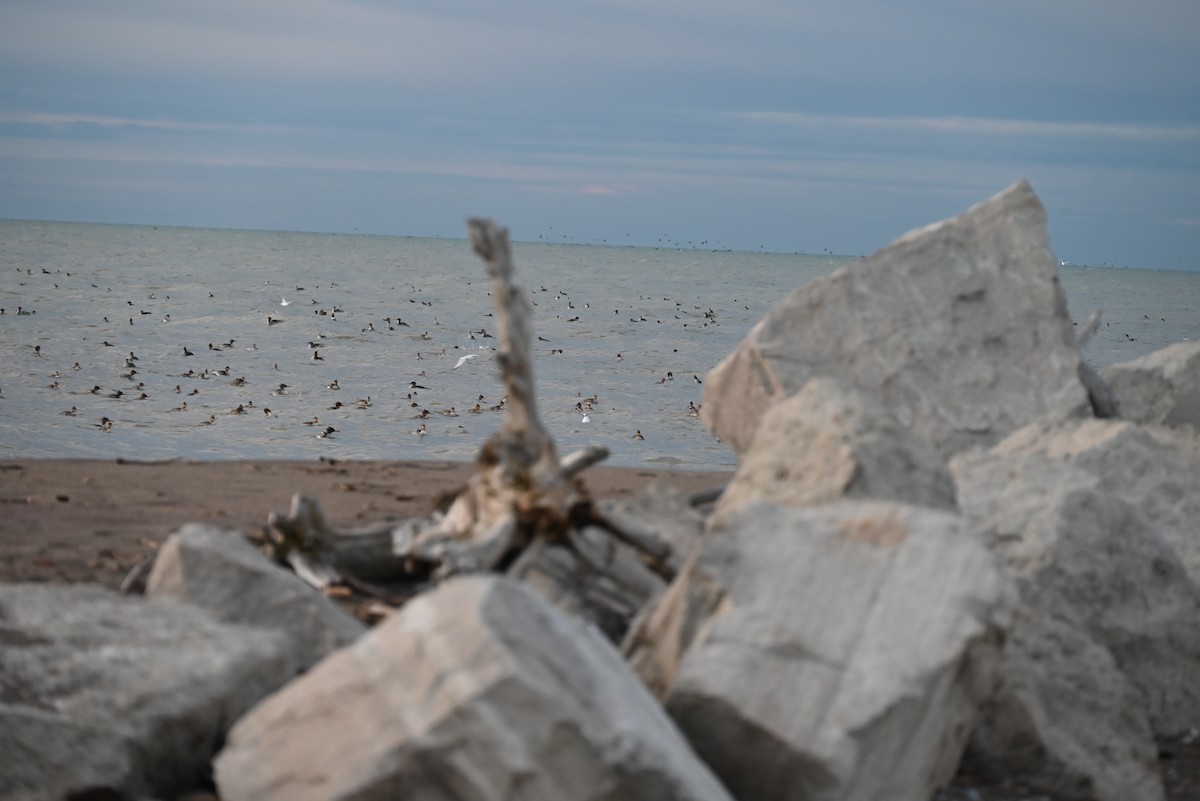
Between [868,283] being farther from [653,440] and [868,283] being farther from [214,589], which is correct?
[653,440]

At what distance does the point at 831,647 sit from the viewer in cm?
338

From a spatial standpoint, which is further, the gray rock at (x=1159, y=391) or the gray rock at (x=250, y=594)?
the gray rock at (x=1159, y=391)

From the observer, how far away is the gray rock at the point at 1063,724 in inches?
163

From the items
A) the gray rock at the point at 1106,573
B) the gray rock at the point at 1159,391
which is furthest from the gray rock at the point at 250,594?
the gray rock at the point at 1159,391

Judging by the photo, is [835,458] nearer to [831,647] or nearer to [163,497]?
[831,647]

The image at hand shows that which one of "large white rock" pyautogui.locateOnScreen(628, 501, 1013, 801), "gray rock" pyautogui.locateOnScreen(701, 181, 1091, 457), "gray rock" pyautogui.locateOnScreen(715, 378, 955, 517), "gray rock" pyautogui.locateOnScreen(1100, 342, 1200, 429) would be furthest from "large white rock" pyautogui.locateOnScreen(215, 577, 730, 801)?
"gray rock" pyautogui.locateOnScreen(1100, 342, 1200, 429)

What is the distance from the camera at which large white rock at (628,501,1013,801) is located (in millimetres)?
3229

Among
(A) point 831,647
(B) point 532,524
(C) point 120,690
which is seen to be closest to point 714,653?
(A) point 831,647

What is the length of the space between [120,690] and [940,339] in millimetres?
4938

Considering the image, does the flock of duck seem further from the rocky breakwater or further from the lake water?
the rocky breakwater

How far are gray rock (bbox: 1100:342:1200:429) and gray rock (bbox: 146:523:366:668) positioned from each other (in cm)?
552

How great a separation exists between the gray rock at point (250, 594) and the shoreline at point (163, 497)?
108cm

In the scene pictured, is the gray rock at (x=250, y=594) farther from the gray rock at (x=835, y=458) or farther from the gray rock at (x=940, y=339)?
the gray rock at (x=940, y=339)

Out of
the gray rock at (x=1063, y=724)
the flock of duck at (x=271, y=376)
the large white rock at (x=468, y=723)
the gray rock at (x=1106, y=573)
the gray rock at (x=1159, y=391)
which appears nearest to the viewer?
the large white rock at (x=468, y=723)
